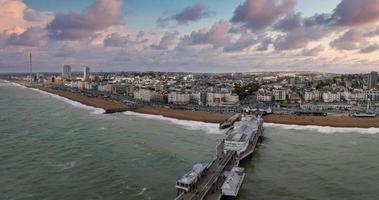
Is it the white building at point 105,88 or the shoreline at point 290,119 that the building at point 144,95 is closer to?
the shoreline at point 290,119

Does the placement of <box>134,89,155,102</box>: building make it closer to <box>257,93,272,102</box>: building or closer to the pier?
<box>257,93,272,102</box>: building

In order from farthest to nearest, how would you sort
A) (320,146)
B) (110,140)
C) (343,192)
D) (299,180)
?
1. (110,140)
2. (320,146)
3. (299,180)
4. (343,192)

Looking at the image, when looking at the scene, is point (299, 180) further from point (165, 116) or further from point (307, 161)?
point (165, 116)

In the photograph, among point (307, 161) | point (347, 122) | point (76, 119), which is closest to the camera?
point (307, 161)

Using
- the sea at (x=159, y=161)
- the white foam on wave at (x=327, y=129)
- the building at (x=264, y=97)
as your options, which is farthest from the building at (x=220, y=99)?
the sea at (x=159, y=161)

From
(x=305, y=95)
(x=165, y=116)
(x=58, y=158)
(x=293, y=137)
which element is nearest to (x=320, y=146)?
(x=293, y=137)
